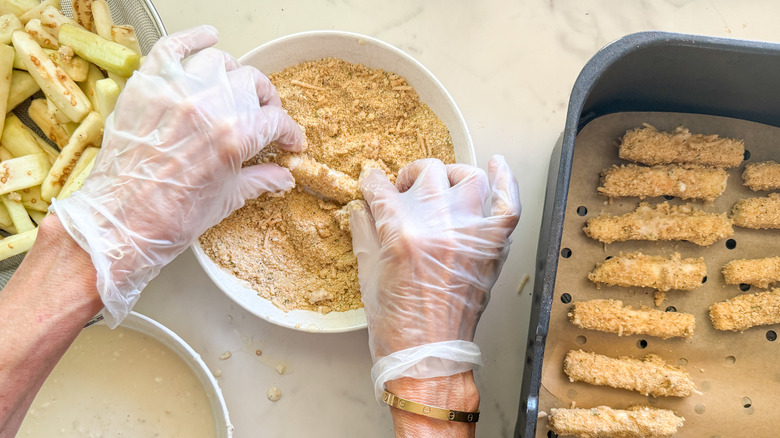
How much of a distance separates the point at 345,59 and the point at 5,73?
758mm

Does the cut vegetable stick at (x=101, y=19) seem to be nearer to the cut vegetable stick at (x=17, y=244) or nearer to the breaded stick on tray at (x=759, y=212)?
the cut vegetable stick at (x=17, y=244)

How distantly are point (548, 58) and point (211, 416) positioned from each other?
1.27 metres

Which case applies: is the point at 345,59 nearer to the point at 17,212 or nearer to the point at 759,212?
the point at 17,212

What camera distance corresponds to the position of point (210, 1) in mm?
1489

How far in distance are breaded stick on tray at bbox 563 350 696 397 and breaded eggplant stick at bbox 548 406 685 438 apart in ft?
0.18

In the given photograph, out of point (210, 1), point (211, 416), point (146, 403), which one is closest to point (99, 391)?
point (146, 403)

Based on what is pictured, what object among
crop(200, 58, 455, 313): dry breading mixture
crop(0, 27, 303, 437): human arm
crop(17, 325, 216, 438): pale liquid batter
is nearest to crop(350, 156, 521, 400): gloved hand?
crop(200, 58, 455, 313): dry breading mixture

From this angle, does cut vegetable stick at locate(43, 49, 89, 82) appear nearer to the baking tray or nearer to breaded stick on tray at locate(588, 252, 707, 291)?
the baking tray

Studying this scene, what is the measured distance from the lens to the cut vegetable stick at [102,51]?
119cm

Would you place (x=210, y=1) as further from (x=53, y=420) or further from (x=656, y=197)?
(x=656, y=197)

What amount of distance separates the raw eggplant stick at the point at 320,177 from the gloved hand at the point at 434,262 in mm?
62

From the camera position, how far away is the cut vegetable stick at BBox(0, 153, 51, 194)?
121 cm

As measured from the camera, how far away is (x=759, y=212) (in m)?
1.29

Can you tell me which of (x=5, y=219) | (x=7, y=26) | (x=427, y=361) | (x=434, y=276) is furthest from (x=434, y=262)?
(x=7, y=26)
